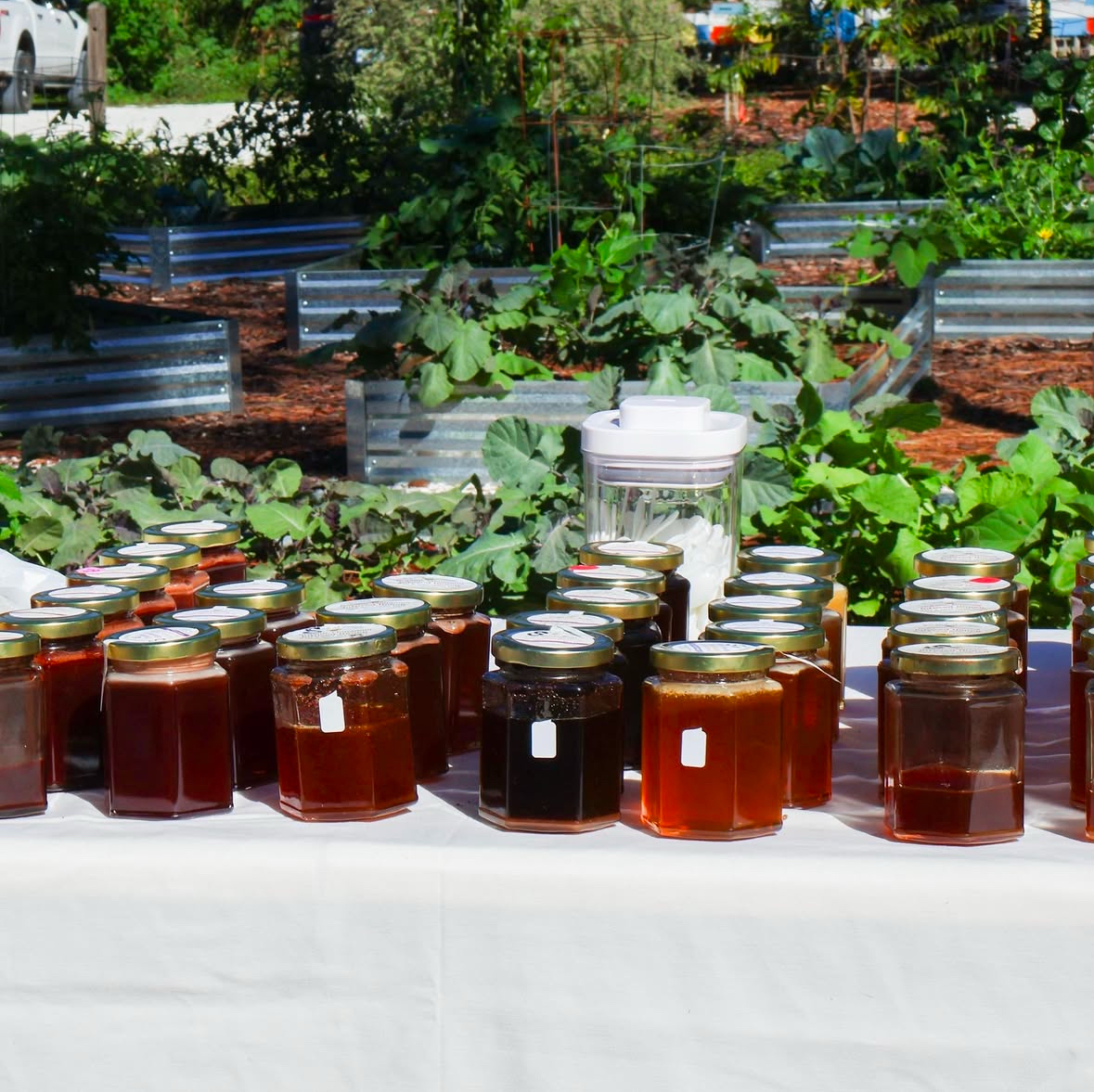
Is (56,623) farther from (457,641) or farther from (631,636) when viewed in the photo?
(631,636)

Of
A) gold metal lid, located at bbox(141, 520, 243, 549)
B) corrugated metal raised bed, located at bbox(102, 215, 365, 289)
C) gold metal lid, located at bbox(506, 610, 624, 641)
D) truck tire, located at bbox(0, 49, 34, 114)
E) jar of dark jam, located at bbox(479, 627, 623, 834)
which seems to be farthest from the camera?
truck tire, located at bbox(0, 49, 34, 114)

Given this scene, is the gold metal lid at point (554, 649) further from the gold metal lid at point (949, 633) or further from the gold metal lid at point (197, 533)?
the gold metal lid at point (197, 533)

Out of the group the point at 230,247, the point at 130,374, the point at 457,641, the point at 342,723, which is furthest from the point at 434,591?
the point at 230,247

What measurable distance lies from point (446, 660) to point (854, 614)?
4.69 ft

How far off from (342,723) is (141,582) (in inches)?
18.7

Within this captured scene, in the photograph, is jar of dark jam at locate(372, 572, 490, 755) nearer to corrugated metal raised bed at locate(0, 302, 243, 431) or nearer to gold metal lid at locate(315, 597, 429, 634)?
gold metal lid at locate(315, 597, 429, 634)

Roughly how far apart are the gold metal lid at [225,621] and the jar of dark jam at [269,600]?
0.19ft

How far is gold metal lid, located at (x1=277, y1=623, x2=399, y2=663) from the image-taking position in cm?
153

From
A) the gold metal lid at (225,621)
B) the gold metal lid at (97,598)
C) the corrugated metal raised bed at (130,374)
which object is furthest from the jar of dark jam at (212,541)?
the corrugated metal raised bed at (130,374)

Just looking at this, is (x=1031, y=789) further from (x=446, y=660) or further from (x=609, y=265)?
(x=609, y=265)

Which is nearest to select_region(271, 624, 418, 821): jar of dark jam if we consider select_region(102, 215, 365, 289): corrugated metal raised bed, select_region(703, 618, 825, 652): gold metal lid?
select_region(703, 618, 825, 652): gold metal lid

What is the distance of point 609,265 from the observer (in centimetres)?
617

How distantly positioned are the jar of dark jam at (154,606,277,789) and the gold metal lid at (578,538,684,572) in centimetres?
43

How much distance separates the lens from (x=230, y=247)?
9.99m
